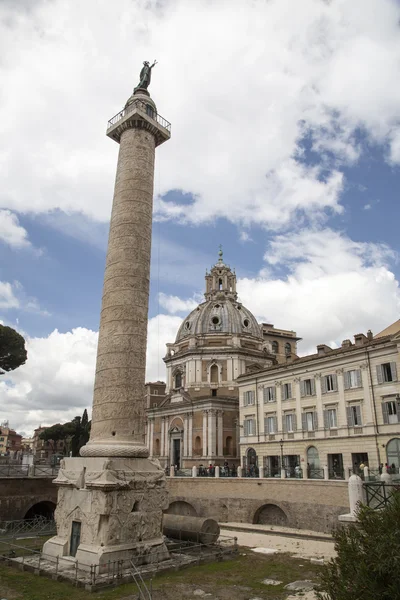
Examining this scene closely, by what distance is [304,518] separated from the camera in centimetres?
2983

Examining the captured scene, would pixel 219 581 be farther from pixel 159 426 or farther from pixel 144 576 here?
pixel 159 426

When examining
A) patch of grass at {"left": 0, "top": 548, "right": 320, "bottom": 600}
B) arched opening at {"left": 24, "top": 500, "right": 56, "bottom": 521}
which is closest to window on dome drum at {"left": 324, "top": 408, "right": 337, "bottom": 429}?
patch of grass at {"left": 0, "top": 548, "right": 320, "bottom": 600}

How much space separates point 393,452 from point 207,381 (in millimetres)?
27835

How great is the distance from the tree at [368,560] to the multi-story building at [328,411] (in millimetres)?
22992

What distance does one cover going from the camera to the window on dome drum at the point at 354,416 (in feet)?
113

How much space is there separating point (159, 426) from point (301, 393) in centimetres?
2299

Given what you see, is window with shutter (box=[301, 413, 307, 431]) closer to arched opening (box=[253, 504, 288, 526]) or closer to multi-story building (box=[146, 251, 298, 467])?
arched opening (box=[253, 504, 288, 526])

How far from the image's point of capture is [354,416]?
34.9 meters

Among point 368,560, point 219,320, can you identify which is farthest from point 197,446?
point 368,560

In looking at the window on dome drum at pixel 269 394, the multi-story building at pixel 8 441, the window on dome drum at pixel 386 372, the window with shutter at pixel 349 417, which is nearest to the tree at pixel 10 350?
the window on dome drum at pixel 269 394

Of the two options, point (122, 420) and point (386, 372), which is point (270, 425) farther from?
point (122, 420)

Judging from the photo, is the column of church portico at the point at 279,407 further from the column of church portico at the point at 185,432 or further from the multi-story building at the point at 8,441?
the multi-story building at the point at 8,441

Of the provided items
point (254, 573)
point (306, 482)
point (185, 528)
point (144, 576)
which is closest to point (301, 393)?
point (306, 482)

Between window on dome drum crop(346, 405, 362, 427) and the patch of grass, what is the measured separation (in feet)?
51.2
